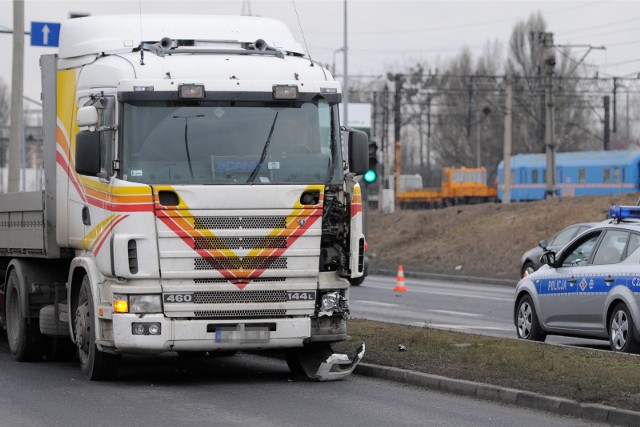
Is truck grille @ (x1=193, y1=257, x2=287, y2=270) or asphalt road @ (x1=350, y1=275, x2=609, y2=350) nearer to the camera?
truck grille @ (x1=193, y1=257, x2=287, y2=270)

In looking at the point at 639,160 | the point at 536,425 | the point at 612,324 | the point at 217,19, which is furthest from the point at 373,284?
the point at 639,160

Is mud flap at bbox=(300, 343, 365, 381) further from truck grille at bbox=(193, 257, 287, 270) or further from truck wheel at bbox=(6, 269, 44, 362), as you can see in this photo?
truck wheel at bbox=(6, 269, 44, 362)

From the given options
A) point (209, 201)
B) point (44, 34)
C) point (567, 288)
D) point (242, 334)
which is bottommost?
point (567, 288)

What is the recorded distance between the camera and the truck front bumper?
38.5ft

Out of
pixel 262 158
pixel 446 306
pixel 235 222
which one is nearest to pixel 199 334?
pixel 235 222

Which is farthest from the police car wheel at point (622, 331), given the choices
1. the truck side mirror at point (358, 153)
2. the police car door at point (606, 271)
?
the truck side mirror at point (358, 153)

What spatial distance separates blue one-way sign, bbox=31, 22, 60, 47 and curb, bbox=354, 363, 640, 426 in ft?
58.6

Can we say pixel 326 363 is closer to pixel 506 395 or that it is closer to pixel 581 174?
pixel 506 395

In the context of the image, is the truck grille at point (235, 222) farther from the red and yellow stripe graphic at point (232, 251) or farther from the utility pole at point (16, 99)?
the utility pole at point (16, 99)

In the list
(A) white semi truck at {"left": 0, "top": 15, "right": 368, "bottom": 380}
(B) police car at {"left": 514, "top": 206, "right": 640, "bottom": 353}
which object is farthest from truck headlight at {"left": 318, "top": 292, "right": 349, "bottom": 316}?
(B) police car at {"left": 514, "top": 206, "right": 640, "bottom": 353}

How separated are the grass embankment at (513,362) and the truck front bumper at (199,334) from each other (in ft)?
4.85

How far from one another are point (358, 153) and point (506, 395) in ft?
9.28

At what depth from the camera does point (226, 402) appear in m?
11.2

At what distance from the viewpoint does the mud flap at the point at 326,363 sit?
12805 mm
